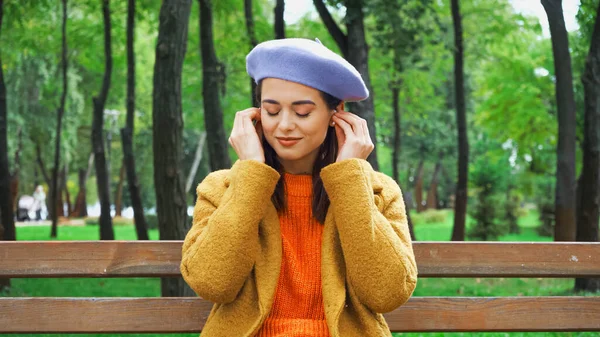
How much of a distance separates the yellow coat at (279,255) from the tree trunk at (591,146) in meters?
6.84

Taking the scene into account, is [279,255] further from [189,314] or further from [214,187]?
[189,314]

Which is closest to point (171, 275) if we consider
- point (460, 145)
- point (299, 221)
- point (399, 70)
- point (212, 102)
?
point (299, 221)

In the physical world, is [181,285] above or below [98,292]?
above

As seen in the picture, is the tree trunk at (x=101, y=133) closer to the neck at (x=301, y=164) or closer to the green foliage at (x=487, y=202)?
the green foliage at (x=487, y=202)

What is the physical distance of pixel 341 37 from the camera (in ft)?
35.2

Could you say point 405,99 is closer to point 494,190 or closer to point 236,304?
point 494,190

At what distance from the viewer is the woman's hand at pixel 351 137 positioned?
10.2 ft

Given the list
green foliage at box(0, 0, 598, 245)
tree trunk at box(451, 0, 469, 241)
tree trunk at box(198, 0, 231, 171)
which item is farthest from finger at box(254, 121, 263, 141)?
tree trunk at box(451, 0, 469, 241)

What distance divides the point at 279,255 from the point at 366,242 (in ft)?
1.16

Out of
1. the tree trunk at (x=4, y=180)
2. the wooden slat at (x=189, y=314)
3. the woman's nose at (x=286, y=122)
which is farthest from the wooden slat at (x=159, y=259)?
the tree trunk at (x=4, y=180)

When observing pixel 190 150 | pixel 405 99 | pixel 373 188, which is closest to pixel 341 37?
pixel 373 188

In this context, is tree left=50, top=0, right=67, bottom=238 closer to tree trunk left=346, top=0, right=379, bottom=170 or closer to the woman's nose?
tree trunk left=346, top=0, right=379, bottom=170

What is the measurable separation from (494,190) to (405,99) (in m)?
5.23

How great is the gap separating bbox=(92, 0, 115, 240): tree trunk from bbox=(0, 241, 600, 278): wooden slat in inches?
475
